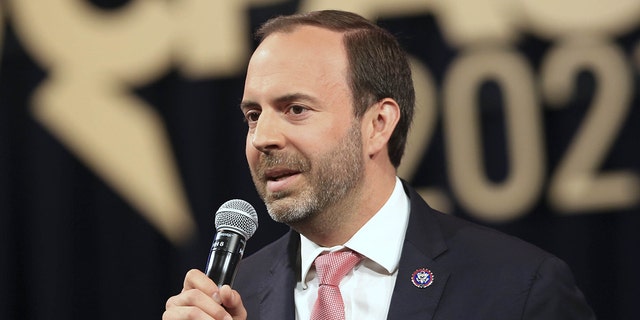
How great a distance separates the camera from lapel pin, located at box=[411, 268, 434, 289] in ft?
5.70

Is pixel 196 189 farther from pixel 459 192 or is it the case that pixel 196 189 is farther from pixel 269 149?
pixel 269 149

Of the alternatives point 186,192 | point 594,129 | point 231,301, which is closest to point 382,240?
point 231,301

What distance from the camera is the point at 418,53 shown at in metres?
2.87

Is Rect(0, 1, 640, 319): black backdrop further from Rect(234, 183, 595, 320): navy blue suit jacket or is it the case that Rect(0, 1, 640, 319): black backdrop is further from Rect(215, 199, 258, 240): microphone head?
Rect(215, 199, 258, 240): microphone head

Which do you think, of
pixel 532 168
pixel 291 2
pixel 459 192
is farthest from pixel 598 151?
pixel 291 2

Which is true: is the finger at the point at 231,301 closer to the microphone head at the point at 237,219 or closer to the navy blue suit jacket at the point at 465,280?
the microphone head at the point at 237,219

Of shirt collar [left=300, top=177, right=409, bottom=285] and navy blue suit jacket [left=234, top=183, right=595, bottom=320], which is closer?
navy blue suit jacket [left=234, top=183, right=595, bottom=320]

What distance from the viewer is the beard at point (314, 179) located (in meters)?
1.75

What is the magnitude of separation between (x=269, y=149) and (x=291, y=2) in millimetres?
1294

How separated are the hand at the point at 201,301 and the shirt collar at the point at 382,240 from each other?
1.19ft

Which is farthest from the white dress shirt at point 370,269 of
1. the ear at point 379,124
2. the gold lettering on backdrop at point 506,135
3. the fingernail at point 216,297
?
the gold lettering on backdrop at point 506,135

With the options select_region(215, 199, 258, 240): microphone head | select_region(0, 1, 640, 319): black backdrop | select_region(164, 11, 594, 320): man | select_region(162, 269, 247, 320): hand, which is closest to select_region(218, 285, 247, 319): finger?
select_region(162, 269, 247, 320): hand

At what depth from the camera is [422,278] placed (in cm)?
174

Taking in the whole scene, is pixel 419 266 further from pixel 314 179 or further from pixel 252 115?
pixel 252 115
